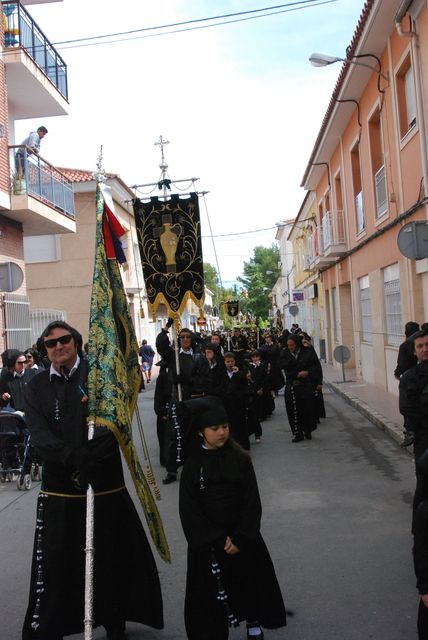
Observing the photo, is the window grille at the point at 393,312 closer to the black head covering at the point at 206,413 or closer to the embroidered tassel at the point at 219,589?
the black head covering at the point at 206,413

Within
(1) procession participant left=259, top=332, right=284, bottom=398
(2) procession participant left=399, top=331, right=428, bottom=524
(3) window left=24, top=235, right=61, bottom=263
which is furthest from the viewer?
(3) window left=24, top=235, right=61, bottom=263

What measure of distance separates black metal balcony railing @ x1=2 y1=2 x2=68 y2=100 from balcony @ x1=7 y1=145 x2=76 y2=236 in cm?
220

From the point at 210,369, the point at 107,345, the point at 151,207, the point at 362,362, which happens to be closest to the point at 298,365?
the point at 210,369

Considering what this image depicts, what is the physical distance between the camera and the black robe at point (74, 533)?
145 inches

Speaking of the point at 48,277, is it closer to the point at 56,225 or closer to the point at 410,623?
the point at 56,225

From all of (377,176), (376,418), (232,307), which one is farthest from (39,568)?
(232,307)

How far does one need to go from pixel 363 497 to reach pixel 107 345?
4.04m

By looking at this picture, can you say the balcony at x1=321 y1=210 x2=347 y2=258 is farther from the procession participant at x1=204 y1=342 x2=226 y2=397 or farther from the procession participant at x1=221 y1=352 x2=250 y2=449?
the procession participant at x1=204 y1=342 x2=226 y2=397

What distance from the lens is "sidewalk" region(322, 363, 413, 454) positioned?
35.5 feet

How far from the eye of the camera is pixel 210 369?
877 cm

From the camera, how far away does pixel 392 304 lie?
15.2m

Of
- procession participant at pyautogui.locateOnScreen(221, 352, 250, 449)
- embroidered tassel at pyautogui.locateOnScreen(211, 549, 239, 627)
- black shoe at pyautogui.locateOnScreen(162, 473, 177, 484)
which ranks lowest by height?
black shoe at pyautogui.locateOnScreen(162, 473, 177, 484)

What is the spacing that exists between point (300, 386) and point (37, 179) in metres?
9.18

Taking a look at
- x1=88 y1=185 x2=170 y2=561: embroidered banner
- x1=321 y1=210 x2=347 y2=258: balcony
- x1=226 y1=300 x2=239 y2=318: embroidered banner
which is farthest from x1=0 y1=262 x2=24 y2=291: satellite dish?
x1=226 y1=300 x2=239 y2=318: embroidered banner
